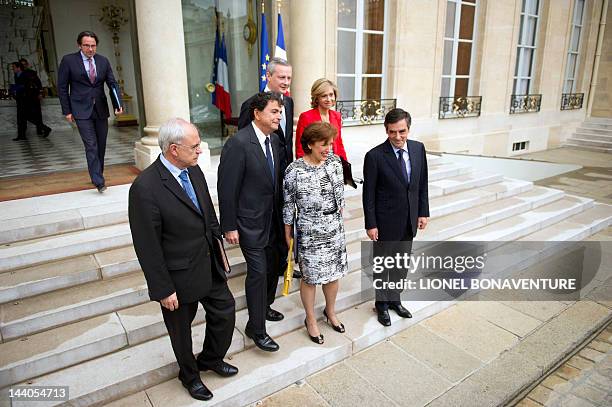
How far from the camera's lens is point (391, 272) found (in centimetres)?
365

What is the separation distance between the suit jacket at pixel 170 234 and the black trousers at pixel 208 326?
0.14m

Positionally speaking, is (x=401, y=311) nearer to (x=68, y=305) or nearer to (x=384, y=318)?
(x=384, y=318)

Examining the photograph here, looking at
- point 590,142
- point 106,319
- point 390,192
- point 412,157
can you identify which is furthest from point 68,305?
point 590,142

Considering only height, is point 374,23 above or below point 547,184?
above

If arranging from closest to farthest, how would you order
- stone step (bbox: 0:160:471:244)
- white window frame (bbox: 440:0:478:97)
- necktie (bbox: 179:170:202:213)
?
1. necktie (bbox: 179:170:202:213)
2. stone step (bbox: 0:160:471:244)
3. white window frame (bbox: 440:0:478:97)

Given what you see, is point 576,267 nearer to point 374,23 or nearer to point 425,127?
point 425,127

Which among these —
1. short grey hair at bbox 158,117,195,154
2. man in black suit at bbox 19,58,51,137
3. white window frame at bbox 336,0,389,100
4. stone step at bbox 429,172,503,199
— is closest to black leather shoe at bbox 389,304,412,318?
short grey hair at bbox 158,117,195,154

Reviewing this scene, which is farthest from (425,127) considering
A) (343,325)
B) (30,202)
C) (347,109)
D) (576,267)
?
(30,202)

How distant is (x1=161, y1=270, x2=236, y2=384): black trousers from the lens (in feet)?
8.46

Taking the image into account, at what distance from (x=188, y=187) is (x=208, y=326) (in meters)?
0.95

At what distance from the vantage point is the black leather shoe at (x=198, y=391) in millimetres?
2723

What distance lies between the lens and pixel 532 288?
4.59m

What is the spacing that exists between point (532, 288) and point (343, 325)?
2359 mm

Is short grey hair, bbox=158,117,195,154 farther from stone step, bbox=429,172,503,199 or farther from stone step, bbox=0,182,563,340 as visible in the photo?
stone step, bbox=429,172,503,199
